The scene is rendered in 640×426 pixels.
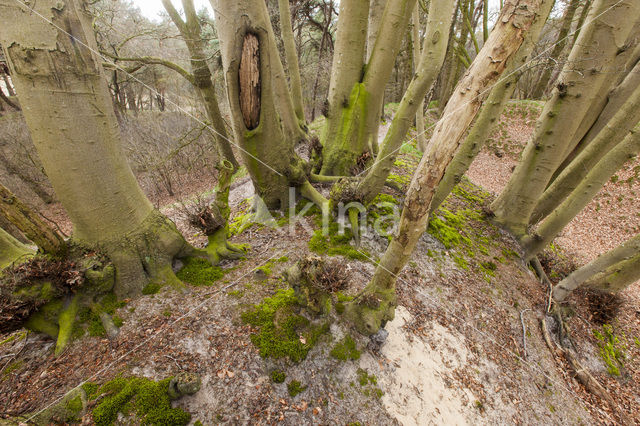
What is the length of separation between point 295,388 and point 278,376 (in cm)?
18

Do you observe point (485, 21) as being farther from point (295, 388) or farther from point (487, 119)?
point (295, 388)

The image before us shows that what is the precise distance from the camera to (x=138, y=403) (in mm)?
1832

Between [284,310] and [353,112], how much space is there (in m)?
3.65

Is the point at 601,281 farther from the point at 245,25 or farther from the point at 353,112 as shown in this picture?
the point at 245,25

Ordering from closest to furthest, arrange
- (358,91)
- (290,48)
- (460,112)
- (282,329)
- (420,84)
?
(460,112) < (282,329) < (420,84) < (358,91) < (290,48)

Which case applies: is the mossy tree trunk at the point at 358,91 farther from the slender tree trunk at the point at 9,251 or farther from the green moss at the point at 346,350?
the slender tree trunk at the point at 9,251

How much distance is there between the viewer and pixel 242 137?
318cm

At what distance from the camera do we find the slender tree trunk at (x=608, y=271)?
3453mm

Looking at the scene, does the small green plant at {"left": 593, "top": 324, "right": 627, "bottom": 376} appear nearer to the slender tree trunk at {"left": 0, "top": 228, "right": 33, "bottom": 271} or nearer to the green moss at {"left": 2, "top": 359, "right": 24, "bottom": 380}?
the green moss at {"left": 2, "top": 359, "right": 24, "bottom": 380}

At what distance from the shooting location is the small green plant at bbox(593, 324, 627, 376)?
359 cm

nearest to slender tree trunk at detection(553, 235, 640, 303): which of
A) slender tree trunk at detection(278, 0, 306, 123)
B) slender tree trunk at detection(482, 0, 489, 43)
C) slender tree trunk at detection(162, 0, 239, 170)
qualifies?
slender tree trunk at detection(162, 0, 239, 170)

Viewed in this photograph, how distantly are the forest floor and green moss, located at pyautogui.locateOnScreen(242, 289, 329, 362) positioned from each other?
0.05m

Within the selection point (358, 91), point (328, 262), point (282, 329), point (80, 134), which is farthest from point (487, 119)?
point (80, 134)

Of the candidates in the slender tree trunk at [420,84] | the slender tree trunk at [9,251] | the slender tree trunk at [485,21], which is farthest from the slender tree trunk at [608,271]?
the slender tree trunk at [485,21]
